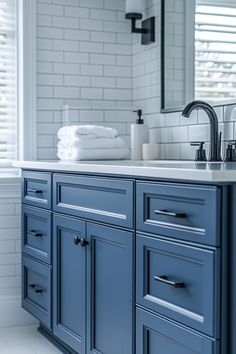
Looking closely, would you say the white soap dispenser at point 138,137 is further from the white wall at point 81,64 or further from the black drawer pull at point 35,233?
the black drawer pull at point 35,233

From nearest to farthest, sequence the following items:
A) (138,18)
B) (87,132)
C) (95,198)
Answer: (95,198), (87,132), (138,18)

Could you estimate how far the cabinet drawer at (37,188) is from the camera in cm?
296

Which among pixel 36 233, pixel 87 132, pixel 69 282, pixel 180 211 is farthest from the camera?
pixel 87 132

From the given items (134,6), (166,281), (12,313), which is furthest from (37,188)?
(166,281)

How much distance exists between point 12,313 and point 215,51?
187 centimetres

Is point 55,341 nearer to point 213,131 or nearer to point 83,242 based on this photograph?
point 83,242

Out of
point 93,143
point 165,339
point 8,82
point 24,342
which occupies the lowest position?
point 24,342

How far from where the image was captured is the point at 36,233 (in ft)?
10.1

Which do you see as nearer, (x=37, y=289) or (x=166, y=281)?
(x=166, y=281)

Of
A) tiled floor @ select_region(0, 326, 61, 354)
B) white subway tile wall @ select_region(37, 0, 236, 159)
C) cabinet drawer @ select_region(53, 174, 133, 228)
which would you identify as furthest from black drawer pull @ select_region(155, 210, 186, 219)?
white subway tile wall @ select_region(37, 0, 236, 159)

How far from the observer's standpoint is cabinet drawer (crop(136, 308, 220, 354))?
68.6 inches

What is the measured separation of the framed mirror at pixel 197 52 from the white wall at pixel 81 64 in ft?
1.63

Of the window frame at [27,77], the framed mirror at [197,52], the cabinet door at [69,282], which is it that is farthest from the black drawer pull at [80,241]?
the window frame at [27,77]

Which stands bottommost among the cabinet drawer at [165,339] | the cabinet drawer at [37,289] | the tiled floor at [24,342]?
the tiled floor at [24,342]
